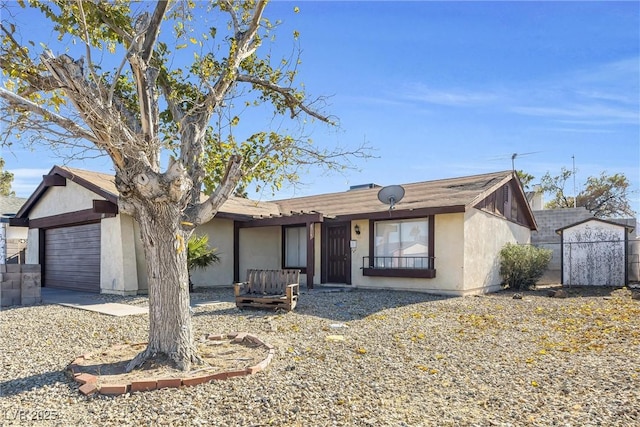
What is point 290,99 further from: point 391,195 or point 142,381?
point 391,195

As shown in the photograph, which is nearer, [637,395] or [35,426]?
[35,426]

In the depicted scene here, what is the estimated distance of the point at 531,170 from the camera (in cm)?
3619

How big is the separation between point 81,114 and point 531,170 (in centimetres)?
3725

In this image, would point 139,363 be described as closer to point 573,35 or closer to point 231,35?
point 231,35

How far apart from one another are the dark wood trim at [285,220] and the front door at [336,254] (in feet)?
3.96

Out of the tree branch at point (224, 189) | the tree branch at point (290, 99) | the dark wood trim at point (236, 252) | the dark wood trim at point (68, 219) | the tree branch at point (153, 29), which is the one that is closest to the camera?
the tree branch at point (153, 29)

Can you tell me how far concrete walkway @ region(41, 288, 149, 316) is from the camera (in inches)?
378

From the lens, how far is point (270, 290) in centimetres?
998

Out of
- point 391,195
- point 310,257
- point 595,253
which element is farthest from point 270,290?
point 595,253

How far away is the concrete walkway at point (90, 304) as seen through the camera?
9.61m

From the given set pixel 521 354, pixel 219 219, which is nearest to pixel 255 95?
pixel 521 354

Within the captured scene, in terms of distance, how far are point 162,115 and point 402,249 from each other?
8502 millimetres

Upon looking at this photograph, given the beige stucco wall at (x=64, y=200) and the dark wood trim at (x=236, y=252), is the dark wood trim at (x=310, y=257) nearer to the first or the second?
the dark wood trim at (x=236, y=252)

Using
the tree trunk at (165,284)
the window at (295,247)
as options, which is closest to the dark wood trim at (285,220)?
the window at (295,247)
